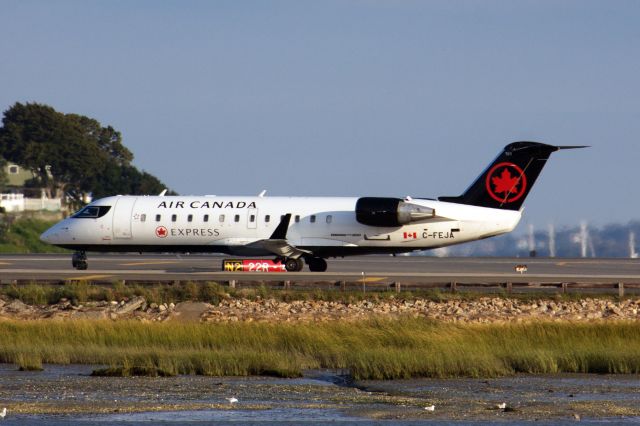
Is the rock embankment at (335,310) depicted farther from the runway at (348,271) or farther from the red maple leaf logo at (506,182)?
the red maple leaf logo at (506,182)

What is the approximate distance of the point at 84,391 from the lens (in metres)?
24.1

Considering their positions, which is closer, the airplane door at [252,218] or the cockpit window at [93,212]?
the airplane door at [252,218]

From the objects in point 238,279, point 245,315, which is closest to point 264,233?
point 238,279

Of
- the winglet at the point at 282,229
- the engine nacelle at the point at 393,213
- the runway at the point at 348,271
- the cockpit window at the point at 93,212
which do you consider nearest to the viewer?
the runway at the point at 348,271

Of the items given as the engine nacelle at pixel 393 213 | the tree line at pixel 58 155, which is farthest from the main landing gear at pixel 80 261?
the tree line at pixel 58 155

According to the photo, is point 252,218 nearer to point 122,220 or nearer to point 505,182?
point 122,220

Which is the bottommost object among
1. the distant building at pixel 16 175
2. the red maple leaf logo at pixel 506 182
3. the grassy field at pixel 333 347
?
the grassy field at pixel 333 347

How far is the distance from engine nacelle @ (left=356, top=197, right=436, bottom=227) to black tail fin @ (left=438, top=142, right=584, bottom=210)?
2184 mm

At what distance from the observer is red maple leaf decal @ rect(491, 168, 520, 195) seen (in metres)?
51.0

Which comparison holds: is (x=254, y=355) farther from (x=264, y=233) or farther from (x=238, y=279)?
(x=264, y=233)

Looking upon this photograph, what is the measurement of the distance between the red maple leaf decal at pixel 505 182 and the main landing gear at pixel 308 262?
7.72m

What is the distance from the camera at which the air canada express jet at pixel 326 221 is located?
5081 cm

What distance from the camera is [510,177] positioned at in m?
51.0

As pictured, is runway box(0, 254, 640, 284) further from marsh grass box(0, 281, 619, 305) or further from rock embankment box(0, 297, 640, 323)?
rock embankment box(0, 297, 640, 323)
